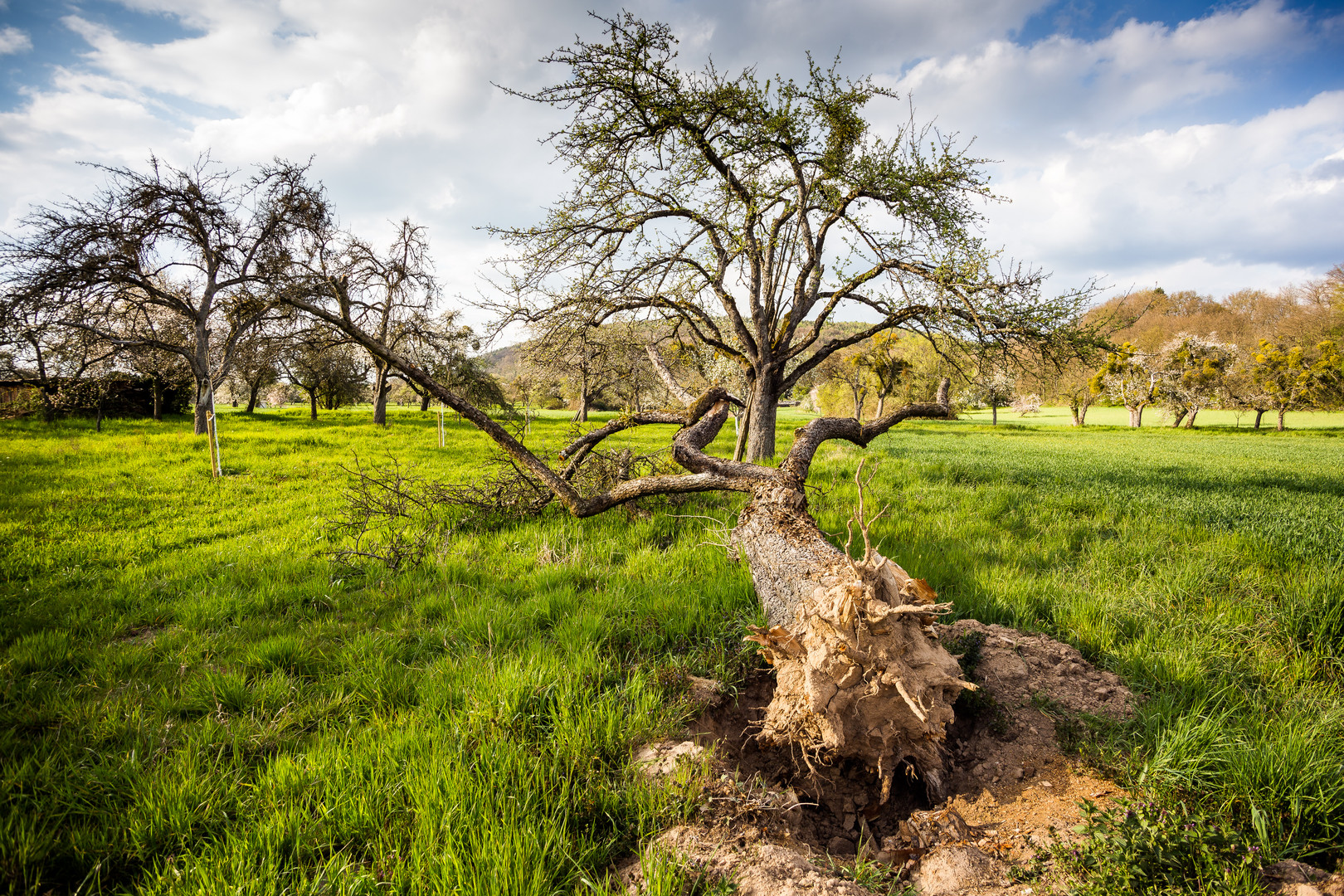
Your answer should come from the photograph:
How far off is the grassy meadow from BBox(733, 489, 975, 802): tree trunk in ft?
2.19

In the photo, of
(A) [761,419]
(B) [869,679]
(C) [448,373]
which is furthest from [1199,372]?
(C) [448,373]

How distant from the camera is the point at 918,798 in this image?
2314 mm

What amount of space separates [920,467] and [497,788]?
446 inches

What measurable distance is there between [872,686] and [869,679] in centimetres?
6

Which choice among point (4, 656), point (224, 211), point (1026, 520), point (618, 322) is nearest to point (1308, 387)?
point (1026, 520)

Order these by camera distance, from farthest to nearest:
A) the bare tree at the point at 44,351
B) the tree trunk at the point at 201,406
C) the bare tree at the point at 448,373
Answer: the tree trunk at the point at 201,406 < the bare tree at the point at 44,351 < the bare tree at the point at 448,373

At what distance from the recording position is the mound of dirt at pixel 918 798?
70.4 inches

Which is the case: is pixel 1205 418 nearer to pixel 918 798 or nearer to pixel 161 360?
pixel 918 798

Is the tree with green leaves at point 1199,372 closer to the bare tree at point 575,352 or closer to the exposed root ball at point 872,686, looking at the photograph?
the bare tree at point 575,352

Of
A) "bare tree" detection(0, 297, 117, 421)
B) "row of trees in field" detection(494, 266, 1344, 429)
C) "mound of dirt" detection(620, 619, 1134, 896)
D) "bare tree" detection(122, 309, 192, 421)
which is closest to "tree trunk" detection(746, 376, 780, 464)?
"row of trees in field" detection(494, 266, 1344, 429)

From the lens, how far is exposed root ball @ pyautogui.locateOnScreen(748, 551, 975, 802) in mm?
2213

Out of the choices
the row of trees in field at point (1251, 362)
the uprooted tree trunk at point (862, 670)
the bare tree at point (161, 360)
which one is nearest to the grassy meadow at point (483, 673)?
the uprooted tree trunk at point (862, 670)

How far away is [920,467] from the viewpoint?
1120 centimetres

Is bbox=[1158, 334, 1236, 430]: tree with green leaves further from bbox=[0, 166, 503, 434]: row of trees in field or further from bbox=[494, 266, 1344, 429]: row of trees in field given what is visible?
bbox=[0, 166, 503, 434]: row of trees in field
